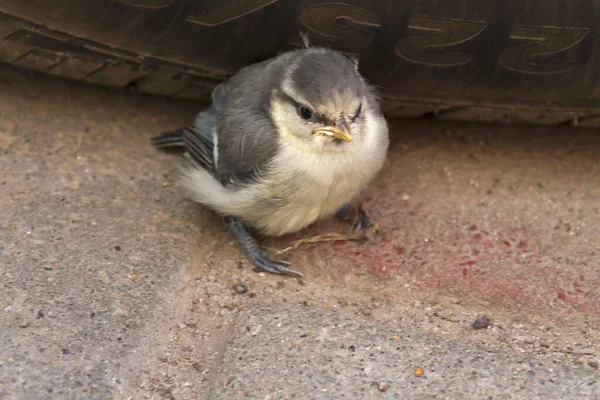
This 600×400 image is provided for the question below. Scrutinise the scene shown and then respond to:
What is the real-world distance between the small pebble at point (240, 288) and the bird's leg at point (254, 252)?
0.14 meters

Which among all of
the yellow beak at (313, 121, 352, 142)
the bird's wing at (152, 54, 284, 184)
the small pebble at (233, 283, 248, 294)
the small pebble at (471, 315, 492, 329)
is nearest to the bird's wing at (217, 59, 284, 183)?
the bird's wing at (152, 54, 284, 184)

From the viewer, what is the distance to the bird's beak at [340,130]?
2.93 meters

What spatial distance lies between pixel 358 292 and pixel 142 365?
87cm

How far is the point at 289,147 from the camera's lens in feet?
9.99

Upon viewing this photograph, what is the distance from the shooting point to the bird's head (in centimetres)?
292

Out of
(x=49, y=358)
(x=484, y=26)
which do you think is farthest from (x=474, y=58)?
(x=49, y=358)

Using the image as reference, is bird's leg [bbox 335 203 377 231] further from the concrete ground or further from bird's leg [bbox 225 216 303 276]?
bird's leg [bbox 225 216 303 276]

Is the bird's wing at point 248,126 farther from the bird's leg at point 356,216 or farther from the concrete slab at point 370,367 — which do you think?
the concrete slab at point 370,367

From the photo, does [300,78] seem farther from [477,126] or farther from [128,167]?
[477,126]

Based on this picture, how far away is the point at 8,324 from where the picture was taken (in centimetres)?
251

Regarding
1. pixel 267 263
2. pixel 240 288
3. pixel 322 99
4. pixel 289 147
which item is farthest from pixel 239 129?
pixel 240 288

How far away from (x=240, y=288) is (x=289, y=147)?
58 cm

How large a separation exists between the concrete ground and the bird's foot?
0.17 feet

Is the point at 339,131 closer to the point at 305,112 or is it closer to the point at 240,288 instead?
the point at 305,112
